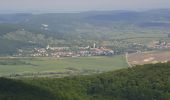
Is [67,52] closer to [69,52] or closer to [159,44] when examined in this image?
[69,52]

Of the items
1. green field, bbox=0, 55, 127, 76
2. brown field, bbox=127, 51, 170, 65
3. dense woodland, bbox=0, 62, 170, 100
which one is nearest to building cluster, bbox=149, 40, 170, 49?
brown field, bbox=127, 51, 170, 65

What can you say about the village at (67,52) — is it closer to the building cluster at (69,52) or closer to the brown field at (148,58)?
the building cluster at (69,52)

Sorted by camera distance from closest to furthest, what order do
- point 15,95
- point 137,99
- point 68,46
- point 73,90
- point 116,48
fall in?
1. point 15,95
2. point 137,99
3. point 73,90
4. point 116,48
5. point 68,46

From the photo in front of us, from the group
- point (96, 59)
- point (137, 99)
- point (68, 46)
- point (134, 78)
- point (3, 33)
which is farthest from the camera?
point (3, 33)

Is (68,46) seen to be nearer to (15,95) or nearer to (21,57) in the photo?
(21,57)

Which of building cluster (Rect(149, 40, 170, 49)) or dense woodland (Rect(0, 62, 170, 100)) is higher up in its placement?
dense woodland (Rect(0, 62, 170, 100))

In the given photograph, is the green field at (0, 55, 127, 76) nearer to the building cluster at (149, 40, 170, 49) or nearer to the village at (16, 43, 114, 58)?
the village at (16, 43, 114, 58)

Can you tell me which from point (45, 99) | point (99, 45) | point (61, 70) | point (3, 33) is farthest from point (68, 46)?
point (45, 99)
